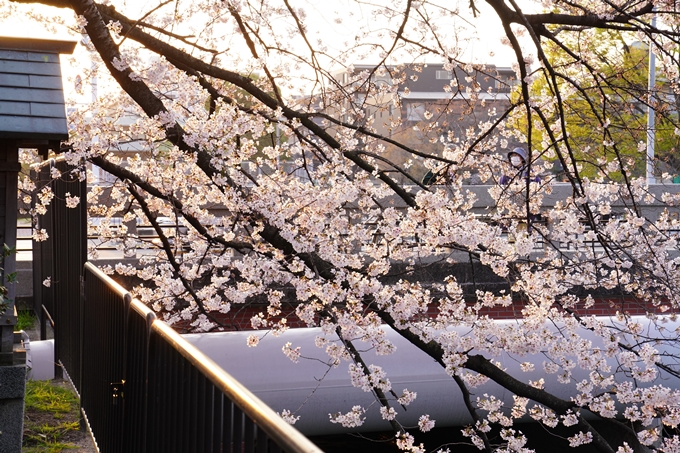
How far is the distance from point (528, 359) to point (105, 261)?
805 centimetres

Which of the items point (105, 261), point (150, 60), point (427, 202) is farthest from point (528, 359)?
point (105, 261)

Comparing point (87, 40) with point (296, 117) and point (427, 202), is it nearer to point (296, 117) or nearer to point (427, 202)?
point (296, 117)

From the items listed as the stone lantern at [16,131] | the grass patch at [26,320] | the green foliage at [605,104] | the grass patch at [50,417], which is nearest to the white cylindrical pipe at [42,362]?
the grass patch at [50,417]

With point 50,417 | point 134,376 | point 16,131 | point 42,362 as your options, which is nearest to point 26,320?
point 42,362

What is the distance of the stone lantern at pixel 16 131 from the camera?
5305 mm

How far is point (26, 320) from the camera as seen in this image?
1154cm

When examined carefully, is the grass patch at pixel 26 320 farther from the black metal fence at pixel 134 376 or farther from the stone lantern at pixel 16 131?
the stone lantern at pixel 16 131

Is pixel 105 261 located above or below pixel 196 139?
below

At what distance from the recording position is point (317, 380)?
742 cm

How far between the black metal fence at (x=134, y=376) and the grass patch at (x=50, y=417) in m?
0.29

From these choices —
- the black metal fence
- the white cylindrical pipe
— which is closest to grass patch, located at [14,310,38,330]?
the white cylindrical pipe

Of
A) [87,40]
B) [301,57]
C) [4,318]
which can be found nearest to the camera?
[4,318]

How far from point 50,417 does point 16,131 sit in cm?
255

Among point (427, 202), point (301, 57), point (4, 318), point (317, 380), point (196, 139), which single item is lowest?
point (317, 380)
